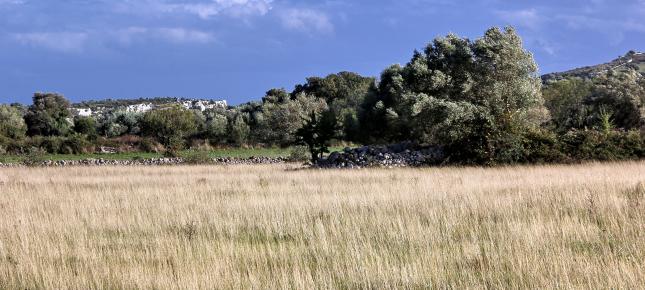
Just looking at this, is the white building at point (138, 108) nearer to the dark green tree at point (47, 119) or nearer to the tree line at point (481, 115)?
the dark green tree at point (47, 119)

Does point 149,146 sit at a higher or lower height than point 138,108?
lower

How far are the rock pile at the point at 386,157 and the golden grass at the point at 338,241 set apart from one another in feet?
48.1

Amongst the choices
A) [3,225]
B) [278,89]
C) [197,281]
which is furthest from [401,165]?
[278,89]

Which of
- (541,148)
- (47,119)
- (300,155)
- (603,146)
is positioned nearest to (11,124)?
(47,119)

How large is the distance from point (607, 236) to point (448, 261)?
2.58 meters

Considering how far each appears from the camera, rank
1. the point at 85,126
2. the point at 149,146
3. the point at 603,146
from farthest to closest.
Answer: the point at 85,126 < the point at 149,146 < the point at 603,146

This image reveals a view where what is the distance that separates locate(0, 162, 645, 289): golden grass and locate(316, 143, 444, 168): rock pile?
48.1 ft

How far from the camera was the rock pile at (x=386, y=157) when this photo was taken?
2850 cm

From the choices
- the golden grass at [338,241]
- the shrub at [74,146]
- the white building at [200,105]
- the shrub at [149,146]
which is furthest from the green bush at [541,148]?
the white building at [200,105]

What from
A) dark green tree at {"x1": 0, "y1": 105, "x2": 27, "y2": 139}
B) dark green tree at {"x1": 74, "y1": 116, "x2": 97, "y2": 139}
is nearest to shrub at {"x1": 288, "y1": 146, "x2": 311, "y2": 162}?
dark green tree at {"x1": 0, "y1": 105, "x2": 27, "y2": 139}

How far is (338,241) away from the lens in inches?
311

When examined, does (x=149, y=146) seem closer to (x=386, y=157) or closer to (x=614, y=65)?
(x=386, y=157)

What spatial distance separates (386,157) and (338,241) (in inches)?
848

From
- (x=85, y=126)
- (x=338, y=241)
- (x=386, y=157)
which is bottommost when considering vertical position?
(x=338, y=241)
